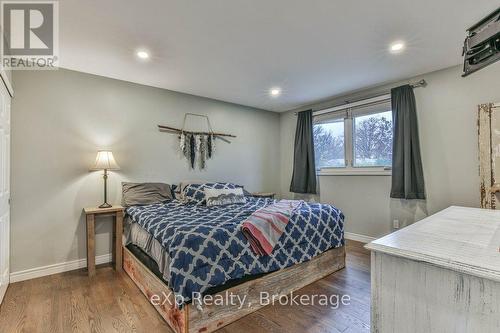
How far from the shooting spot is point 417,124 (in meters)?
3.24

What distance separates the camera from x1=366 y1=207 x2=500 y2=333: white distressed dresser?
2.39 feet

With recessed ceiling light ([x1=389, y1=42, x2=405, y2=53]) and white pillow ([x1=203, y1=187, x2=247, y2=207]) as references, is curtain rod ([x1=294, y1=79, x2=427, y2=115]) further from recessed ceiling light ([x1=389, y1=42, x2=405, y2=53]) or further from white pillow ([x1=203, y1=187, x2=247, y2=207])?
white pillow ([x1=203, y1=187, x2=247, y2=207])

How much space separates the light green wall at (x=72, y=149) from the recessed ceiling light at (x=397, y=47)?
2781 millimetres

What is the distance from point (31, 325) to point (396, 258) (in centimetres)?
253

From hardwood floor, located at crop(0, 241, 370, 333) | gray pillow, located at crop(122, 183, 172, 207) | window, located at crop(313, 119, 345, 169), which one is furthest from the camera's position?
window, located at crop(313, 119, 345, 169)

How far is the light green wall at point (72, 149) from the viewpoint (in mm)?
→ 2680

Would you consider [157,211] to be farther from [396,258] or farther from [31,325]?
[396,258]

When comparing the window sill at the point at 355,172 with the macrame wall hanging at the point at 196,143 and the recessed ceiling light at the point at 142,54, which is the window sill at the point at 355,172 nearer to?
the macrame wall hanging at the point at 196,143

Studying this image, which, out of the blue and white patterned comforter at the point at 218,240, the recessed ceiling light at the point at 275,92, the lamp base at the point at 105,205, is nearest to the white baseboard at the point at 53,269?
the lamp base at the point at 105,205

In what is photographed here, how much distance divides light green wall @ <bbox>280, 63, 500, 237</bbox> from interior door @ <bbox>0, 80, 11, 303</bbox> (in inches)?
167

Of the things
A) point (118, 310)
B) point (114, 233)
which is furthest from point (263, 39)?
point (114, 233)

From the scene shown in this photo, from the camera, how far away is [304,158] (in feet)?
14.9

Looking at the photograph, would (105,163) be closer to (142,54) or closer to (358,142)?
(142,54)

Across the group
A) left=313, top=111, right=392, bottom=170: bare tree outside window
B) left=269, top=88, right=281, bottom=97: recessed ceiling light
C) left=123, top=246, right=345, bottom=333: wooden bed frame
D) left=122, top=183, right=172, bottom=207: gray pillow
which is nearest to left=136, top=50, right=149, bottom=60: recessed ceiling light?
left=122, top=183, right=172, bottom=207: gray pillow
